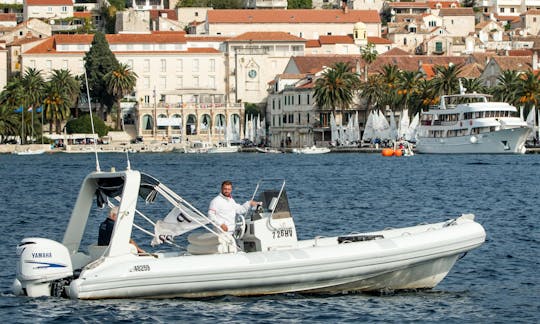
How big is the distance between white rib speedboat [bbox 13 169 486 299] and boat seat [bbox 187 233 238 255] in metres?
0.02

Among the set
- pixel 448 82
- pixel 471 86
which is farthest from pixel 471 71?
pixel 448 82

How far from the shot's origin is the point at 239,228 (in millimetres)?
29469

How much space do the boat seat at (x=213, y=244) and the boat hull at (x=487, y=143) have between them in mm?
96270

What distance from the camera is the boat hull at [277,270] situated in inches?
1094

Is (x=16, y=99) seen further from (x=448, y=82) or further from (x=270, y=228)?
(x=270, y=228)

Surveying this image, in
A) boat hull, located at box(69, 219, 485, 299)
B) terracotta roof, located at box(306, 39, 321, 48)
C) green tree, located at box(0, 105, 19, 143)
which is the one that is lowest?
green tree, located at box(0, 105, 19, 143)

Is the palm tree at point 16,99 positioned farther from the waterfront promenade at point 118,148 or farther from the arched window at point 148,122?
the arched window at point 148,122

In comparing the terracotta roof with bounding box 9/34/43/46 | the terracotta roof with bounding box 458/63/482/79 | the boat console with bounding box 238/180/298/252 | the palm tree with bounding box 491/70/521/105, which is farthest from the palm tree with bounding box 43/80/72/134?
the boat console with bounding box 238/180/298/252

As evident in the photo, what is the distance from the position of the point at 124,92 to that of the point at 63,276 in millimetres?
139004

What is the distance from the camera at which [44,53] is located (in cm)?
18088

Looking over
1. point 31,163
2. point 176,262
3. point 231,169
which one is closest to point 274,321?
point 176,262

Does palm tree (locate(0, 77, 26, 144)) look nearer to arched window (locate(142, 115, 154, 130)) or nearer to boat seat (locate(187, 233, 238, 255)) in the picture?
arched window (locate(142, 115, 154, 130))

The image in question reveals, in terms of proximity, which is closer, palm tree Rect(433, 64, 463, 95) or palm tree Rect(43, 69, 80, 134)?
palm tree Rect(433, 64, 463, 95)

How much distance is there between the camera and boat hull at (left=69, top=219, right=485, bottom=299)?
2778cm
